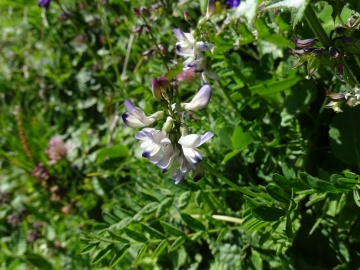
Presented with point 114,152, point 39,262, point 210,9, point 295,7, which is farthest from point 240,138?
point 39,262

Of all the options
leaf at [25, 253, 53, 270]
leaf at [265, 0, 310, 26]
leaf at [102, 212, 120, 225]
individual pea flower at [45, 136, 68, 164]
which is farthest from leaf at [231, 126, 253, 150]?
individual pea flower at [45, 136, 68, 164]

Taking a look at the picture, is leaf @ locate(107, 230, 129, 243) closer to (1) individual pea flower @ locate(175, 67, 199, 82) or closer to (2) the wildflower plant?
(2) the wildflower plant

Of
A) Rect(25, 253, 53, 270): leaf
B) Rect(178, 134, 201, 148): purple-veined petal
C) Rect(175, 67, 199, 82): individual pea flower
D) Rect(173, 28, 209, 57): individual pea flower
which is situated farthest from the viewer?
Rect(25, 253, 53, 270): leaf

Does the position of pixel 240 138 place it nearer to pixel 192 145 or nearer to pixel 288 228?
pixel 288 228

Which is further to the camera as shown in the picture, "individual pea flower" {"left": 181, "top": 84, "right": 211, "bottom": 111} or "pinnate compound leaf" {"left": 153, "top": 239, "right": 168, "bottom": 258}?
"pinnate compound leaf" {"left": 153, "top": 239, "right": 168, "bottom": 258}

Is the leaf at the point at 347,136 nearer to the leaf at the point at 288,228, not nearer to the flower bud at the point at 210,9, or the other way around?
the leaf at the point at 288,228

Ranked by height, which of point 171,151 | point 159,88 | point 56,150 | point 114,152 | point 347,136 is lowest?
point 56,150

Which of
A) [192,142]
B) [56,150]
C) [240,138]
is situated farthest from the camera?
[56,150]

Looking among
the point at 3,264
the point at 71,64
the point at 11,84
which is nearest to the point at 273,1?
the point at 3,264
